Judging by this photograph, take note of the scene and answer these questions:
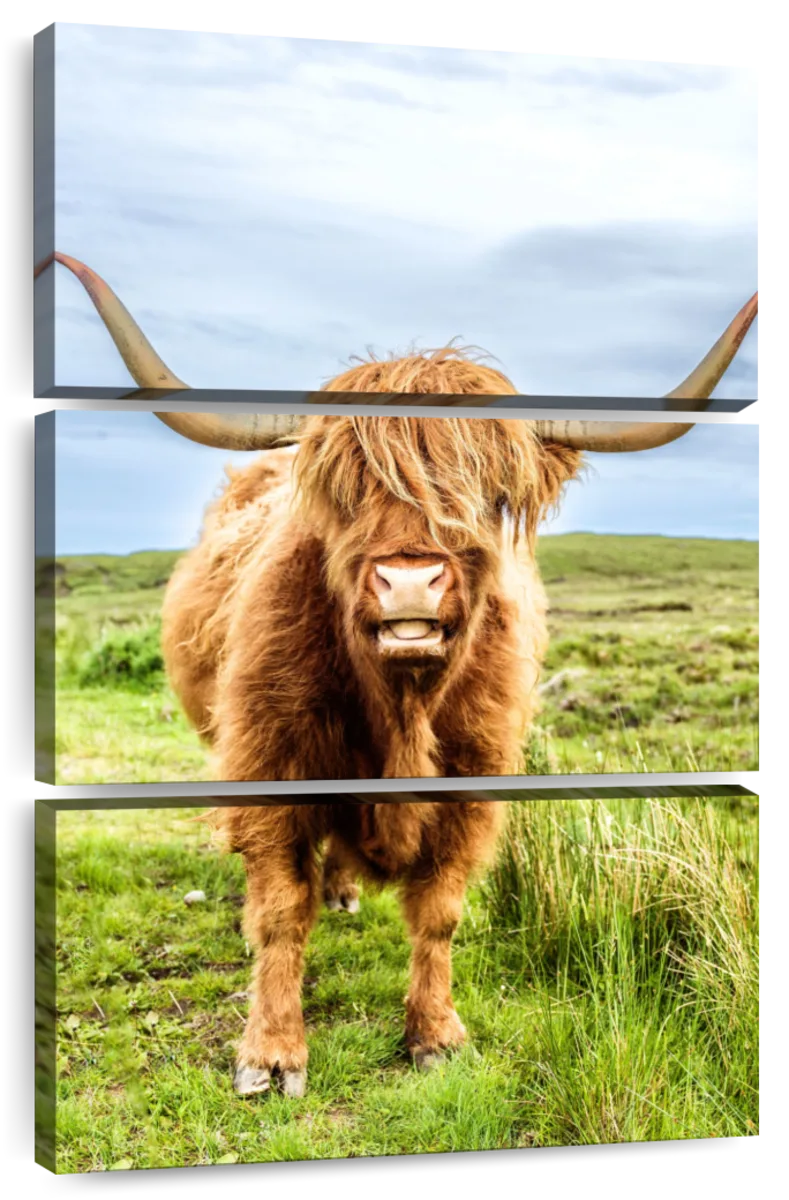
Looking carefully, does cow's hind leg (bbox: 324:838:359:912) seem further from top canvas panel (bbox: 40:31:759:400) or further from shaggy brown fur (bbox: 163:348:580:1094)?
top canvas panel (bbox: 40:31:759:400)

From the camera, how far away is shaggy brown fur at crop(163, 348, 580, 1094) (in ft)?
8.42

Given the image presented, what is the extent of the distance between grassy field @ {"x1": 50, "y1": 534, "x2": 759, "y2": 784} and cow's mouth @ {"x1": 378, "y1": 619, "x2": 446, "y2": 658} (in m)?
0.53

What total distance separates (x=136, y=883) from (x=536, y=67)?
2.07m

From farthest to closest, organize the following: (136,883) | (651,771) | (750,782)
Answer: (651,771)
(750,782)
(136,883)

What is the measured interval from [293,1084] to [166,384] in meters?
1.55

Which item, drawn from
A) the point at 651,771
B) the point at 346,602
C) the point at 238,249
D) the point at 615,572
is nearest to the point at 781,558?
the point at 615,572

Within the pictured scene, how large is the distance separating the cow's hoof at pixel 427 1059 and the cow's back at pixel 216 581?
0.89 metres

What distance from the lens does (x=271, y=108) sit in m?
2.66

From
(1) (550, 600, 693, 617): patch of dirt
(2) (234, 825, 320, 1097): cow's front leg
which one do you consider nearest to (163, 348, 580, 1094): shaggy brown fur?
(2) (234, 825, 320, 1097): cow's front leg

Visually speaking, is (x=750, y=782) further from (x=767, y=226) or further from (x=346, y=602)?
(x=767, y=226)

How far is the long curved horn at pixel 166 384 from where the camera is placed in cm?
250

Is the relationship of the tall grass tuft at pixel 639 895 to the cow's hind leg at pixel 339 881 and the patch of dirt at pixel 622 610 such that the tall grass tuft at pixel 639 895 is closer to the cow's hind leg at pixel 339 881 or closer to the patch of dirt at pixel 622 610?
the cow's hind leg at pixel 339 881

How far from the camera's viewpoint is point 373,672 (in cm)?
264

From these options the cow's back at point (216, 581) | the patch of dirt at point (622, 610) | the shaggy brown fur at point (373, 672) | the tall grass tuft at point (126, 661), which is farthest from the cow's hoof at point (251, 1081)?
the patch of dirt at point (622, 610)
